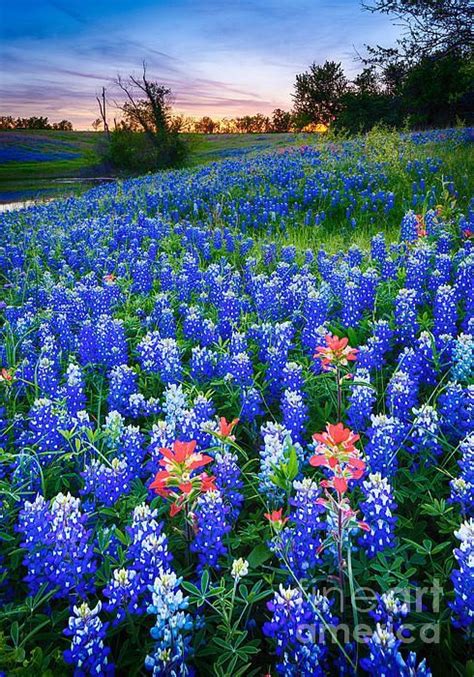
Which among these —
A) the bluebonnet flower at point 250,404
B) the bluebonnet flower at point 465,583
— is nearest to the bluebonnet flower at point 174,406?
the bluebonnet flower at point 250,404

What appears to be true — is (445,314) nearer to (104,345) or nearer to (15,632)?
(104,345)

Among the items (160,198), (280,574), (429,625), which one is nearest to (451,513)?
(429,625)

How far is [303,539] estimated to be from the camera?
5.88ft

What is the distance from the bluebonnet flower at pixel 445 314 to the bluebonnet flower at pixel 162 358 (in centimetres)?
174

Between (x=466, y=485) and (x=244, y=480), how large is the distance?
1.05 meters

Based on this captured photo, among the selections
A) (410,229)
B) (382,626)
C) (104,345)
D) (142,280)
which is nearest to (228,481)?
(382,626)

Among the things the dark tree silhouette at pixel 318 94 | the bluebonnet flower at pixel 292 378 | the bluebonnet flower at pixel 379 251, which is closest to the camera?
the bluebonnet flower at pixel 292 378

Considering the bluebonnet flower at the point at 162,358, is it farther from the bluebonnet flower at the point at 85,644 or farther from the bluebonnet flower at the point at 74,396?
the bluebonnet flower at the point at 85,644

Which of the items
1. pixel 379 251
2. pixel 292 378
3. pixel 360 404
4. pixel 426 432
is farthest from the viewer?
pixel 379 251

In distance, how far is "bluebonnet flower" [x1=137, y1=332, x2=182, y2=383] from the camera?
313 centimetres

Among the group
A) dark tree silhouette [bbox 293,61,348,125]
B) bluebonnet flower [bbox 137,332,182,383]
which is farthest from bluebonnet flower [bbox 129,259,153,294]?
→ dark tree silhouette [bbox 293,61,348,125]

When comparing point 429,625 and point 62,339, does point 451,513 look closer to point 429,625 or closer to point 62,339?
point 429,625

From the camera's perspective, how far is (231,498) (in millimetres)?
2145

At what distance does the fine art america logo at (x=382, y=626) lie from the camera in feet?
4.90
